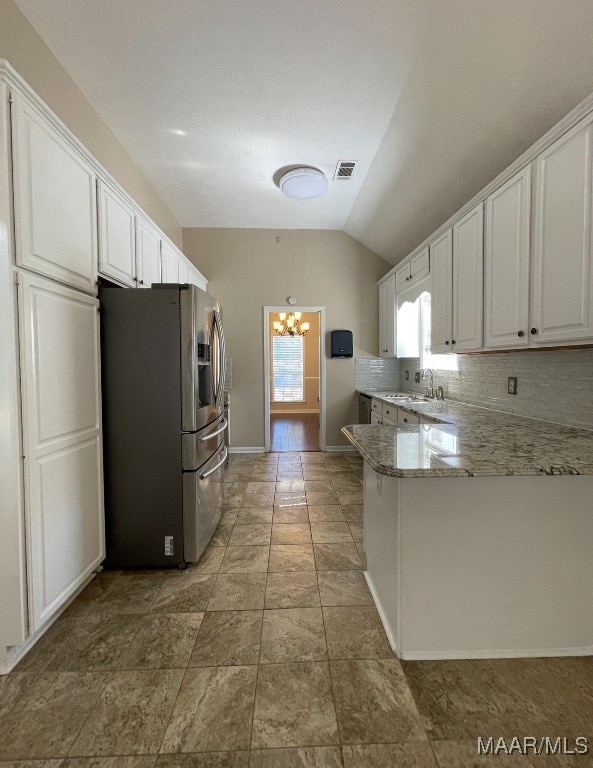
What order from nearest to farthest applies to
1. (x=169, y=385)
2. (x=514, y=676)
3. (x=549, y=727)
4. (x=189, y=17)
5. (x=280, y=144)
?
(x=549, y=727)
(x=514, y=676)
(x=189, y=17)
(x=169, y=385)
(x=280, y=144)

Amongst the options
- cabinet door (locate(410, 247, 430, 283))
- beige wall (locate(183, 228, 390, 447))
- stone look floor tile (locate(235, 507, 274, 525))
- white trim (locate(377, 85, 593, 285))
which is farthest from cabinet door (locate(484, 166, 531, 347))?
beige wall (locate(183, 228, 390, 447))

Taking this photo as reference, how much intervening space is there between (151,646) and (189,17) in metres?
3.01

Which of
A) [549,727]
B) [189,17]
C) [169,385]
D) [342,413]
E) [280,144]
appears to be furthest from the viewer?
[342,413]

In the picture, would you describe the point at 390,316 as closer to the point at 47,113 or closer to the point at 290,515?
the point at 290,515

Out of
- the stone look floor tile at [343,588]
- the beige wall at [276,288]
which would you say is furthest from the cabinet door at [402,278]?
the stone look floor tile at [343,588]

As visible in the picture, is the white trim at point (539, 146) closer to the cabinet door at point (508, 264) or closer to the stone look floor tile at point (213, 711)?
the cabinet door at point (508, 264)

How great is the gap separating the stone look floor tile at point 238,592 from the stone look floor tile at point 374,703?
1.77 ft

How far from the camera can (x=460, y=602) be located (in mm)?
1378

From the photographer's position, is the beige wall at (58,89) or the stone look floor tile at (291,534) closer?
the beige wall at (58,89)

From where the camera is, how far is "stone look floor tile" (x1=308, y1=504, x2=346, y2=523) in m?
2.71

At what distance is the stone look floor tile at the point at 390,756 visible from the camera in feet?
3.42

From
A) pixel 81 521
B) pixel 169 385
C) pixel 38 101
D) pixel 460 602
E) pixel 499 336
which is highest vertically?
pixel 38 101

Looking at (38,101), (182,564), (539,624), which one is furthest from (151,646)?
(38,101)

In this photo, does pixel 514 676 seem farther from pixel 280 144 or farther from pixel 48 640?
pixel 280 144
